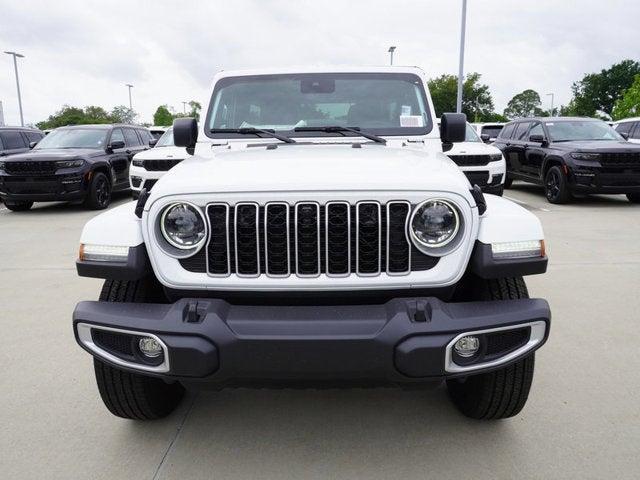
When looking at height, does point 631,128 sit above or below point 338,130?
below

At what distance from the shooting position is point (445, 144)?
11.8ft

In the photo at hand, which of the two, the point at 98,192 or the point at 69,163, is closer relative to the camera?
the point at 69,163

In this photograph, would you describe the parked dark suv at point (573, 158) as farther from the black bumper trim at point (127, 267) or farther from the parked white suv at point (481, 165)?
the black bumper trim at point (127, 267)

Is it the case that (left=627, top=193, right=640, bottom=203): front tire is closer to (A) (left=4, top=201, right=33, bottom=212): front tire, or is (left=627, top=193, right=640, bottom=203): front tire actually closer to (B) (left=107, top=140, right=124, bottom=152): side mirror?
(B) (left=107, top=140, right=124, bottom=152): side mirror

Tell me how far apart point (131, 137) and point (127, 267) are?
11.0 meters

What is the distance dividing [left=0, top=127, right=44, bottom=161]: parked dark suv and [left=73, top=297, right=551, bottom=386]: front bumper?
36.5 feet

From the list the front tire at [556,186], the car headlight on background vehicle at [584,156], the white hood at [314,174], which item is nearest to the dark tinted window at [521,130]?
the front tire at [556,186]

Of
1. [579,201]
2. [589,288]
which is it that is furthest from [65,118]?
[589,288]

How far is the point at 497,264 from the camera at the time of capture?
2.12 metres

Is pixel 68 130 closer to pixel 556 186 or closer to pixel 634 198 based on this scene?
pixel 556 186

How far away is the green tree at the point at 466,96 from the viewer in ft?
138

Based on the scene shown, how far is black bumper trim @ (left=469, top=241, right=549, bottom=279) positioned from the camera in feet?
6.96

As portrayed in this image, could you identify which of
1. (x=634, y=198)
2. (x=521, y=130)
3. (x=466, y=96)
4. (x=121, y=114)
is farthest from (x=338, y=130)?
(x=121, y=114)

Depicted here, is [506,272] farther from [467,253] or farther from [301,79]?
[301,79]
